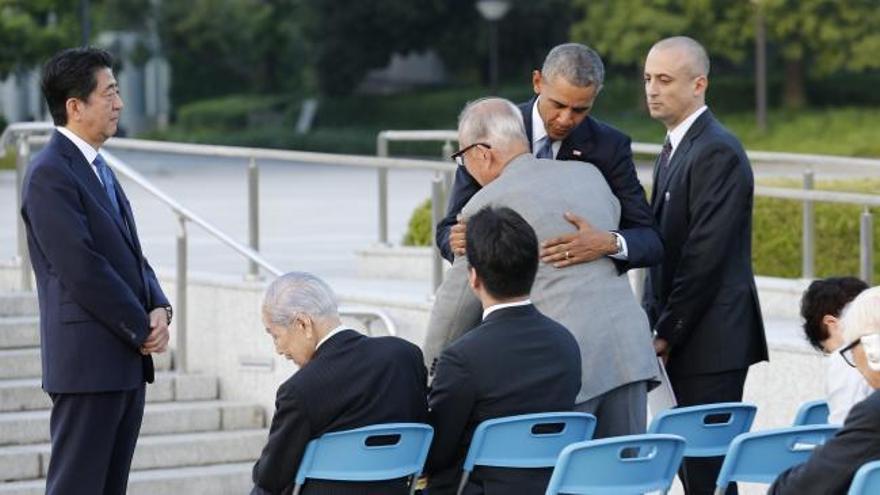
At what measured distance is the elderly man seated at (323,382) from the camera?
5.37 metres

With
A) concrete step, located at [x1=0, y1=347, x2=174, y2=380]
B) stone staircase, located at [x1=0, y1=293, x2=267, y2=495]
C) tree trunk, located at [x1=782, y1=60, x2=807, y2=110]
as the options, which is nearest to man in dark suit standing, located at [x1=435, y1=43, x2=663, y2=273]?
stone staircase, located at [x1=0, y1=293, x2=267, y2=495]

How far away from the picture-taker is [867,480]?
4.61 metres

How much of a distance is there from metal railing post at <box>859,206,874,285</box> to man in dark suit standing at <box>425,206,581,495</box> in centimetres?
330

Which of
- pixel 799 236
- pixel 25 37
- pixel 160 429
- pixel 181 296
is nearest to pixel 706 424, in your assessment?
pixel 160 429

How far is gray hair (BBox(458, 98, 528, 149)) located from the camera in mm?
5711

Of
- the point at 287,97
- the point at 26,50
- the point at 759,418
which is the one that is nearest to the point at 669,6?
the point at 287,97

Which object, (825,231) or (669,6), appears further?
(669,6)

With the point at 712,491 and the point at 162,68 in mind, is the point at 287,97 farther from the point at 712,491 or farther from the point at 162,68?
the point at 712,491

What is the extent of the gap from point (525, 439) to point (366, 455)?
45cm

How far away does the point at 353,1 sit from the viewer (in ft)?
160

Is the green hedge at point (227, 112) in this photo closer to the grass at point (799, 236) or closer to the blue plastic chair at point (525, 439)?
the grass at point (799, 236)

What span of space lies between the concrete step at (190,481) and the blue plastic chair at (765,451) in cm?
419

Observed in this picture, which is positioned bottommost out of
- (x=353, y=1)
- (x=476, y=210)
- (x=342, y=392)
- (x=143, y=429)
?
(x=143, y=429)

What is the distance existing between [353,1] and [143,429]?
39988mm
